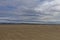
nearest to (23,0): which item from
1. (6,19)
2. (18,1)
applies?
(18,1)

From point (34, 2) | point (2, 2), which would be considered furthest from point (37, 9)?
point (2, 2)

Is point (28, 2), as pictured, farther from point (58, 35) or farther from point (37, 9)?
point (58, 35)

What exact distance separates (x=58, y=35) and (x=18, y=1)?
230mm

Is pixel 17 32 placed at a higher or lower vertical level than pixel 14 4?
lower

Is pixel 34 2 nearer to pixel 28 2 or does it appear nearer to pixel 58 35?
pixel 28 2

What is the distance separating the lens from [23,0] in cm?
62

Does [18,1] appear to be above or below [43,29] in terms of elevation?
above

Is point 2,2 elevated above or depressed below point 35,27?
above

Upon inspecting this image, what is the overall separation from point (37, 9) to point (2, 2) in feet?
0.52

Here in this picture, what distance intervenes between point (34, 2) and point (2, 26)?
0.59 ft

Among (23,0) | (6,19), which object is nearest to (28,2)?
(23,0)

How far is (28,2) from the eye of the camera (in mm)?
616

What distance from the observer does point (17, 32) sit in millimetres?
536

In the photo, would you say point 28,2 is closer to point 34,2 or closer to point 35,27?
point 34,2
